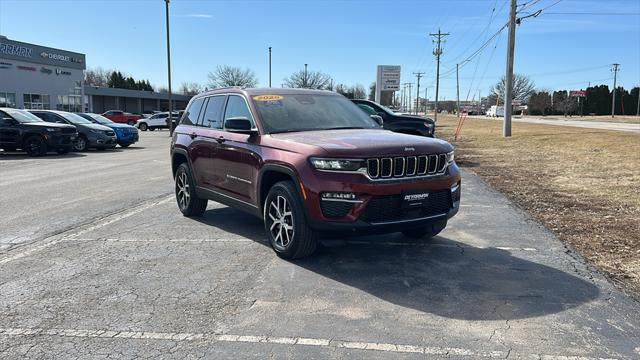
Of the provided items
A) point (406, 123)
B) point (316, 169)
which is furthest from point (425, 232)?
point (406, 123)

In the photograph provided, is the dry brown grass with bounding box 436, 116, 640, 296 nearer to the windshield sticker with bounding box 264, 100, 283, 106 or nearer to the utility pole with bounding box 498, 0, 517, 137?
the windshield sticker with bounding box 264, 100, 283, 106

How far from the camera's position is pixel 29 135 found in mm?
18391

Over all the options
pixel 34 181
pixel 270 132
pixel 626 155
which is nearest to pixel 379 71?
pixel 626 155

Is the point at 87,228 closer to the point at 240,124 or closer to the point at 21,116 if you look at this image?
the point at 240,124

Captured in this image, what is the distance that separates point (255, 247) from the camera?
6.03 metres

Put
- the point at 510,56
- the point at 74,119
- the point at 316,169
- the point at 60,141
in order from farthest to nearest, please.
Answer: the point at 510,56
the point at 74,119
the point at 60,141
the point at 316,169

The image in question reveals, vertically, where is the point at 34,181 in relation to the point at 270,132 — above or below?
below

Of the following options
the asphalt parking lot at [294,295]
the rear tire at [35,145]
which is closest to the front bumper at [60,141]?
the rear tire at [35,145]

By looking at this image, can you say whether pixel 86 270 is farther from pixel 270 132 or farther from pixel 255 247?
pixel 270 132

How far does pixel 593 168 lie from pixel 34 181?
1310cm

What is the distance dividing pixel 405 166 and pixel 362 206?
1.99 ft

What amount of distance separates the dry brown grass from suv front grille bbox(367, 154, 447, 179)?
1.95 m

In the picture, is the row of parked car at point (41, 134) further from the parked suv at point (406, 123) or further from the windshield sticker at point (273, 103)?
the windshield sticker at point (273, 103)

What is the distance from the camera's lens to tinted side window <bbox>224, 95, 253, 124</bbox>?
20.4 ft
